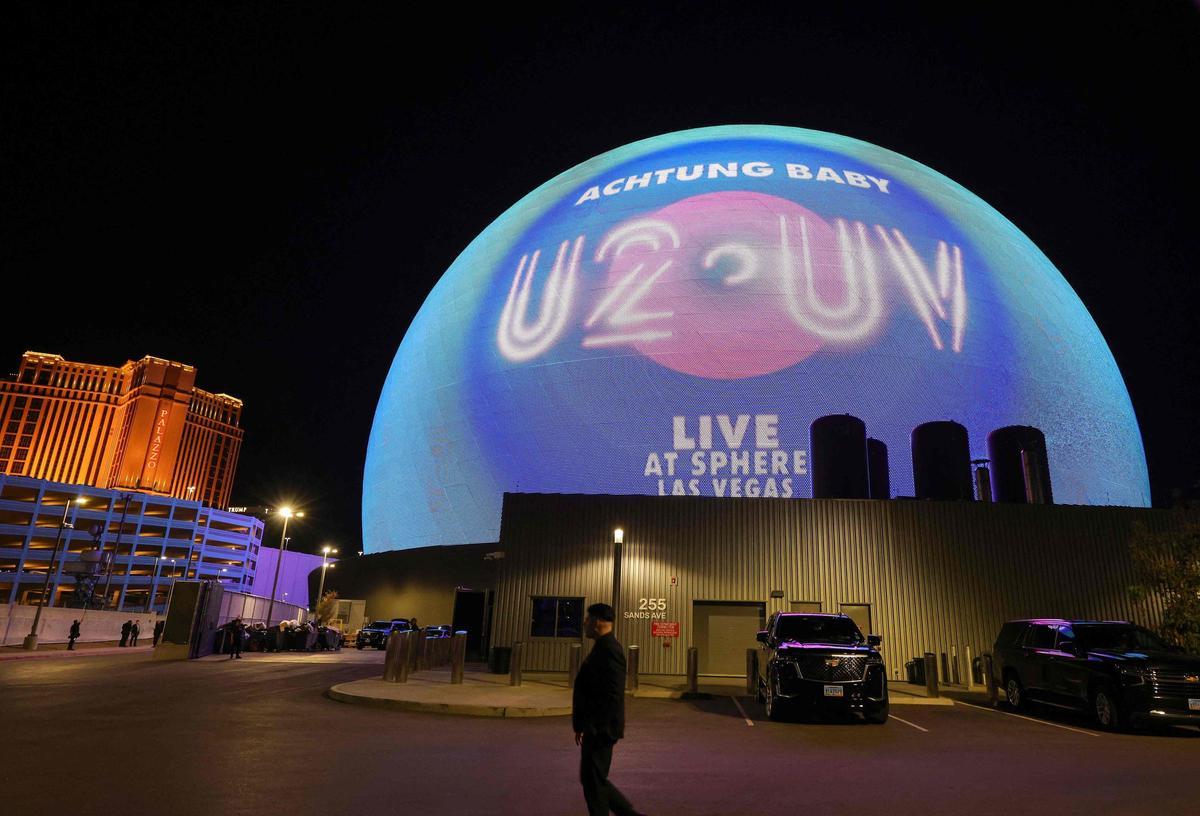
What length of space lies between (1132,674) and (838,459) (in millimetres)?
10438

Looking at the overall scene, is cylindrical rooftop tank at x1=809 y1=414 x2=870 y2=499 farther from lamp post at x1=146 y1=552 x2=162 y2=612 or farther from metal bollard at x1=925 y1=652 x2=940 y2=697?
lamp post at x1=146 y1=552 x2=162 y2=612

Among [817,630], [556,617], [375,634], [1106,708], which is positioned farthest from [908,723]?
[375,634]

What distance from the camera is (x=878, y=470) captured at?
21.7 m

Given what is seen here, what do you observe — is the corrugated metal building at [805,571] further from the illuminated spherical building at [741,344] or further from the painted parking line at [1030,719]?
the painted parking line at [1030,719]

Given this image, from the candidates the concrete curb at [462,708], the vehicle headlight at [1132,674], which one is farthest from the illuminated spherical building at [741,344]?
the vehicle headlight at [1132,674]

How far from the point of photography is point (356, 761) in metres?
6.90

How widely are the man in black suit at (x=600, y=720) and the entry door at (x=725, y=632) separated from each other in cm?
1633

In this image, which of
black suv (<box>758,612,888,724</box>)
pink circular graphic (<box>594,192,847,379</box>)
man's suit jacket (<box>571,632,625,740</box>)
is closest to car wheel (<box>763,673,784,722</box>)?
black suv (<box>758,612,888,724</box>)

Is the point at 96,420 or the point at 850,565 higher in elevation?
the point at 96,420

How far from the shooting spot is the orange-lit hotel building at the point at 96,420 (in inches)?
5561

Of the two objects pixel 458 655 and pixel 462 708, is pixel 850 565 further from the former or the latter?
pixel 462 708

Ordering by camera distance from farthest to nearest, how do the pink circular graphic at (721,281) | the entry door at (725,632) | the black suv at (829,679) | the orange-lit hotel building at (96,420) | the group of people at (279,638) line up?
1. the orange-lit hotel building at (96,420)
2. the group of people at (279,638)
3. the pink circular graphic at (721,281)
4. the entry door at (725,632)
5. the black suv at (829,679)

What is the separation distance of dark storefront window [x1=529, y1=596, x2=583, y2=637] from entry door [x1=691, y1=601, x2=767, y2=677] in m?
3.35

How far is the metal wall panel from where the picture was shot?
19.9 meters
